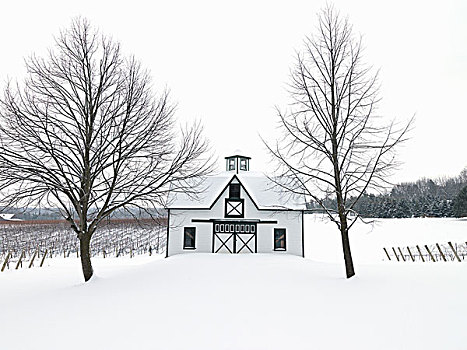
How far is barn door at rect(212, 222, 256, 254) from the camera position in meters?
19.3

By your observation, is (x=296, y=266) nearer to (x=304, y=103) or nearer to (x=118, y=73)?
(x=304, y=103)

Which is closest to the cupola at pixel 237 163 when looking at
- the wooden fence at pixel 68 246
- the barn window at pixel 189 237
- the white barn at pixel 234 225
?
the white barn at pixel 234 225

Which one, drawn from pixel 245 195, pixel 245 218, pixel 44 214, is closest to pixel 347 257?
pixel 245 218

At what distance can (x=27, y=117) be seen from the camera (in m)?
10.5

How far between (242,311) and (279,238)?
1279cm

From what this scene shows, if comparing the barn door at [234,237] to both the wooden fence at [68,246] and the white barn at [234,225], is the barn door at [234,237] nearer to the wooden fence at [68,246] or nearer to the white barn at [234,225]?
the white barn at [234,225]

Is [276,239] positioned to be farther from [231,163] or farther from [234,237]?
[231,163]

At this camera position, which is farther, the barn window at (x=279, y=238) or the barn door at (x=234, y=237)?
the barn window at (x=279, y=238)

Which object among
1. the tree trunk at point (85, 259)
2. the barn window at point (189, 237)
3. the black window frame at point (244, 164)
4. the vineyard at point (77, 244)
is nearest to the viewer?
the tree trunk at point (85, 259)

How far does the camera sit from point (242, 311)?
284 inches

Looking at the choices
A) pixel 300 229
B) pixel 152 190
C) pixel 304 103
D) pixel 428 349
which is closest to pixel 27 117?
pixel 152 190

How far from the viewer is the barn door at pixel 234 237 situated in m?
19.3

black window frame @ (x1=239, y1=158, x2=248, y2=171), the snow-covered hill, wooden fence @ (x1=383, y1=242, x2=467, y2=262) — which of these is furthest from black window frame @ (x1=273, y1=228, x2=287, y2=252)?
the snow-covered hill

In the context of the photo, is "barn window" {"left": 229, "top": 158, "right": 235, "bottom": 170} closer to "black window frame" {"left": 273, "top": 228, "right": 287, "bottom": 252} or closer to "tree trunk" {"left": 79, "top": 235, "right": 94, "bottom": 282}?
"black window frame" {"left": 273, "top": 228, "right": 287, "bottom": 252}
